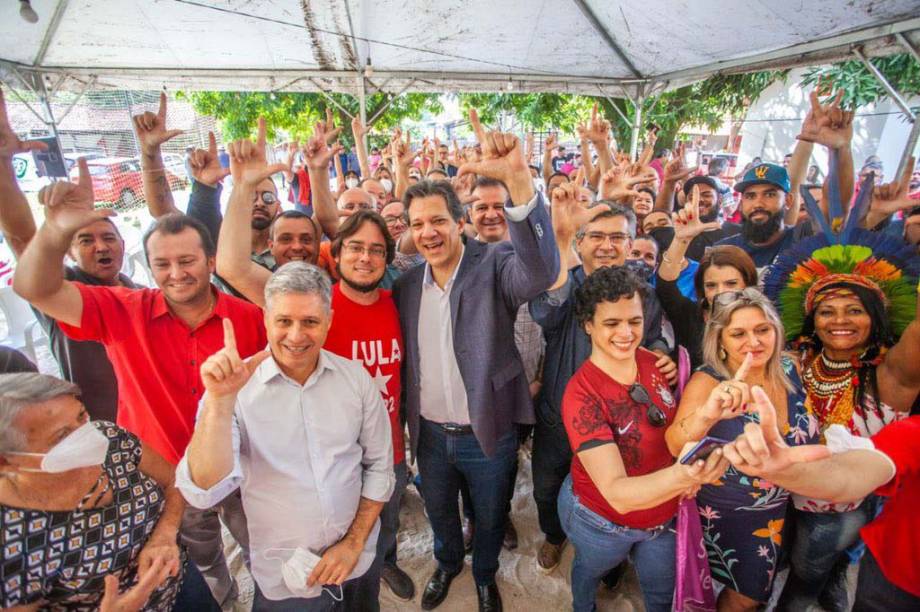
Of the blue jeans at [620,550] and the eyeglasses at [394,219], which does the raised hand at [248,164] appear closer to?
the eyeglasses at [394,219]

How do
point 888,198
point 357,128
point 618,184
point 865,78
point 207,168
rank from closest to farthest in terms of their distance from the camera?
point 207,168
point 888,198
point 618,184
point 357,128
point 865,78

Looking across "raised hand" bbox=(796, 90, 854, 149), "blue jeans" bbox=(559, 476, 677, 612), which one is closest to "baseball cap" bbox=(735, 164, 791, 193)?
"raised hand" bbox=(796, 90, 854, 149)

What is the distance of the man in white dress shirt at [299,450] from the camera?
149 cm

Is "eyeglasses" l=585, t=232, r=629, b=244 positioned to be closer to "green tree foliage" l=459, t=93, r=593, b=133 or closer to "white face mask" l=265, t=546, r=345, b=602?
"white face mask" l=265, t=546, r=345, b=602

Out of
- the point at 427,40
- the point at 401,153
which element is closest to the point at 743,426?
the point at 401,153

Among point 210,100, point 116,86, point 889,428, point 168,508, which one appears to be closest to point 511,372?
point 889,428

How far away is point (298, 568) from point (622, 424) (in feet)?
4.19

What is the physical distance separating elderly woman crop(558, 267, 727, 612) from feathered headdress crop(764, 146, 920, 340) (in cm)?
80

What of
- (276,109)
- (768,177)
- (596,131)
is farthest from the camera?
(276,109)

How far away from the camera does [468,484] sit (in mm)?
2178

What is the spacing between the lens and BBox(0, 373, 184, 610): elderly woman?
1.11m

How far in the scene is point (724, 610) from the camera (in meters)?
1.97

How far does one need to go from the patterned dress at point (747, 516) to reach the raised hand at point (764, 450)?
52cm

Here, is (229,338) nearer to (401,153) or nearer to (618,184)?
(618,184)
